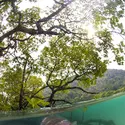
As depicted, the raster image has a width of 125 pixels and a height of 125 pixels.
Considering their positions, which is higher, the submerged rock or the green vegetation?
the green vegetation

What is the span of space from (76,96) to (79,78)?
0.24ft

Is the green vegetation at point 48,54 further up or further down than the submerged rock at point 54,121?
further up

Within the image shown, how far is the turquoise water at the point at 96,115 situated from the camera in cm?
108

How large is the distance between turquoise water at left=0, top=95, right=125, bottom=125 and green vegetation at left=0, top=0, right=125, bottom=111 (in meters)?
0.06

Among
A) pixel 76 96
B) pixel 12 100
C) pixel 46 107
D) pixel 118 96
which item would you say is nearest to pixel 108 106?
pixel 118 96

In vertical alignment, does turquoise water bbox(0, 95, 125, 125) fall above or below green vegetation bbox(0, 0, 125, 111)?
below

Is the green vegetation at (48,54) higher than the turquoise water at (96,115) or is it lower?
higher

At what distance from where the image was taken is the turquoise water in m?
1.08

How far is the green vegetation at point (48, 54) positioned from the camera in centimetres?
106

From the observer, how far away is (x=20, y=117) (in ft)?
3.43

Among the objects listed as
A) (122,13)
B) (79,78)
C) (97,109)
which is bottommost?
(97,109)

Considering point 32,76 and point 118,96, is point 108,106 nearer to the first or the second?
point 118,96

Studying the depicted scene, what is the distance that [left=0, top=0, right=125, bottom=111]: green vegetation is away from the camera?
106cm

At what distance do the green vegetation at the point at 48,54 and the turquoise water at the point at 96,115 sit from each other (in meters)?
0.06
